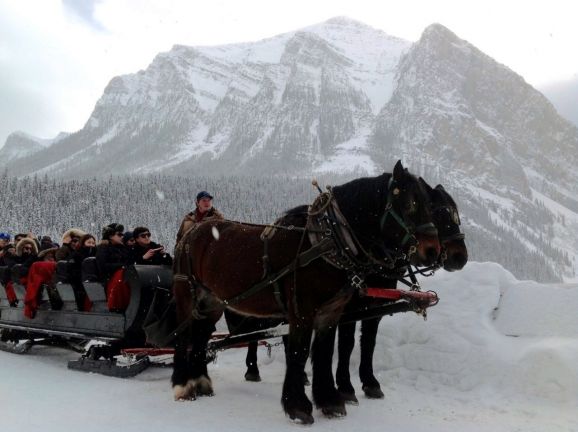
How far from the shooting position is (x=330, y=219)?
4.64 metres

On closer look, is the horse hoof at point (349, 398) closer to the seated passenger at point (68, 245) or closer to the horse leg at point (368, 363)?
the horse leg at point (368, 363)

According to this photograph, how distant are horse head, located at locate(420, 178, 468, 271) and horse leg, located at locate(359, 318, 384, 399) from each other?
1330 mm

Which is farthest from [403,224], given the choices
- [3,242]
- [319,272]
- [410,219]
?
[3,242]

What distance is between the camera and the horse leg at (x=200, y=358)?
5.58 m

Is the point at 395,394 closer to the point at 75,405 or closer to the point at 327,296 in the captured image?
the point at 327,296

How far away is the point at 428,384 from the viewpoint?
5754mm

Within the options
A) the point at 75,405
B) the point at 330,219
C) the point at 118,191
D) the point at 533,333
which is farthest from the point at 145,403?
the point at 118,191

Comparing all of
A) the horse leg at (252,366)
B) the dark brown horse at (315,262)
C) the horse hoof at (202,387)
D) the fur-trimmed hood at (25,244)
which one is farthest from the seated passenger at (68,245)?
the dark brown horse at (315,262)

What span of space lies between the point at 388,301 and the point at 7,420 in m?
3.49

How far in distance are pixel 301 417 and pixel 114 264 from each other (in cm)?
351

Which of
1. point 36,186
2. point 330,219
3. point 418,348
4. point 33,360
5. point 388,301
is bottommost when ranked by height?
point 33,360

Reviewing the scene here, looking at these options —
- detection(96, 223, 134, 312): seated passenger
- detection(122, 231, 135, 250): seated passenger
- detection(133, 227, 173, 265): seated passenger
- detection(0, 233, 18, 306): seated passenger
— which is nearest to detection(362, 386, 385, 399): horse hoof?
detection(96, 223, 134, 312): seated passenger

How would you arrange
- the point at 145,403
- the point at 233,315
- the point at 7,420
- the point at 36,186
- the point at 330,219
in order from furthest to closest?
the point at 36,186 < the point at 233,315 < the point at 145,403 < the point at 330,219 < the point at 7,420

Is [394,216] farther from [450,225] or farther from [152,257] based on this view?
[152,257]
